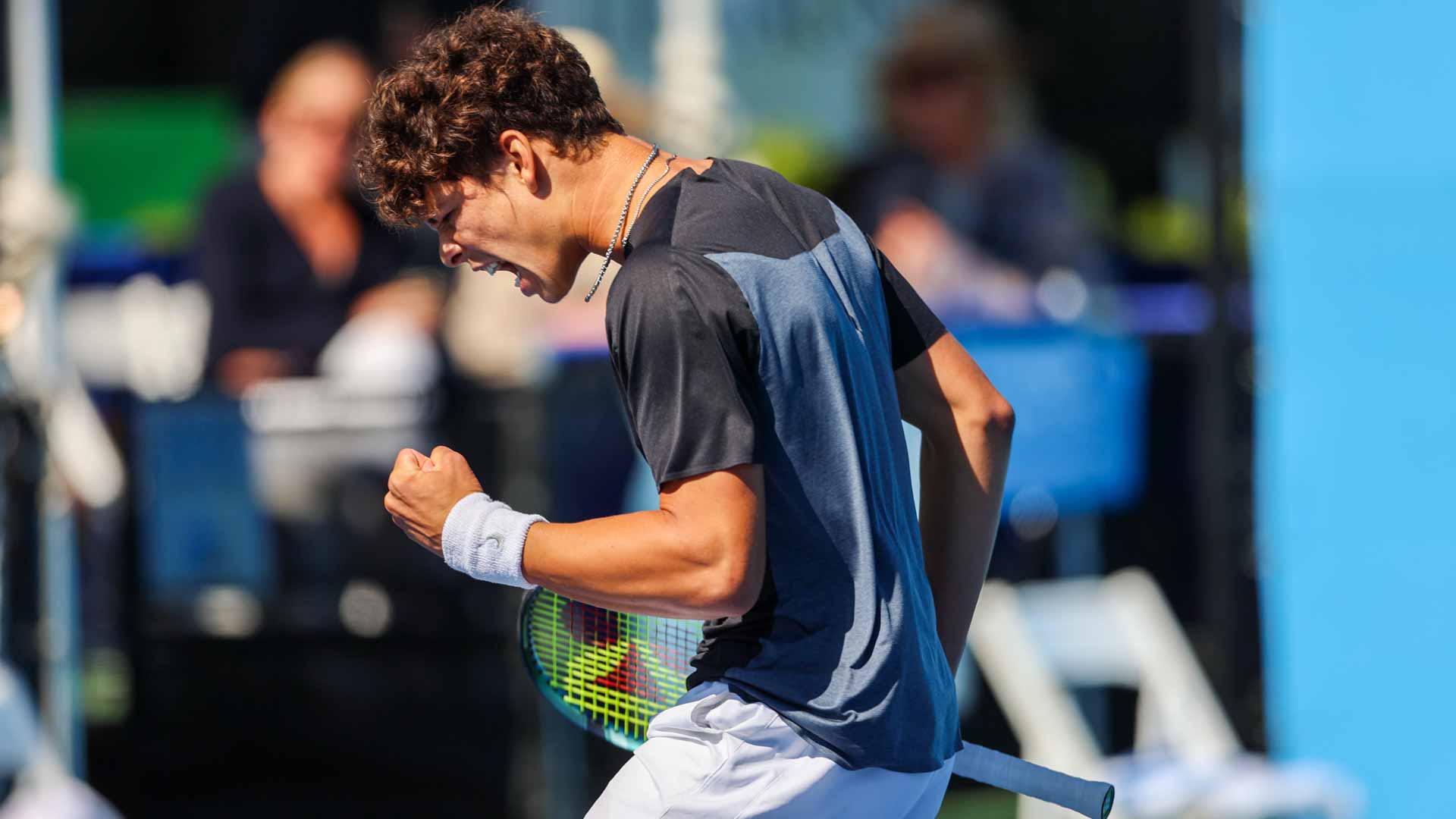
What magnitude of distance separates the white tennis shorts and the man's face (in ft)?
1.84

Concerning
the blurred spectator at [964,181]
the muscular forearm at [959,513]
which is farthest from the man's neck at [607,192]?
the blurred spectator at [964,181]

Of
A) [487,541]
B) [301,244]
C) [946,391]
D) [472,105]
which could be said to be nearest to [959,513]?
[946,391]

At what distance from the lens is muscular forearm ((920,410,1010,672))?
2398mm

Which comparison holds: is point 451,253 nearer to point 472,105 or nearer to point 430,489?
point 472,105

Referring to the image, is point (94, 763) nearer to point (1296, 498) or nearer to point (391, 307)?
point (391, 307)

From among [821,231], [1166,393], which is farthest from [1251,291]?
[821,231]

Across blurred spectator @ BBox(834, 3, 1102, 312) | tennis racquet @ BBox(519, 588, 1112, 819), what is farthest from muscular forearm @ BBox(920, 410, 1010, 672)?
A: blurred spectator @ BBox(834, 3, 1102, 312)

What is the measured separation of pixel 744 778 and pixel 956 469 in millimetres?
537

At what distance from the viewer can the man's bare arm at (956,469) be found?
93.1 inches

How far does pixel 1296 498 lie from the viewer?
18.4 feet

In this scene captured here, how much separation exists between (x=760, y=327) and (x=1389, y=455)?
4156 mm

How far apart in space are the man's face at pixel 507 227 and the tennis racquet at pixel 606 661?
0.51 m

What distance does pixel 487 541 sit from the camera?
2049mm

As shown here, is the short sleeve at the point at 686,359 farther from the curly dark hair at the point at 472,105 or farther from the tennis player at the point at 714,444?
the curly dark hair at the point at 472,105
